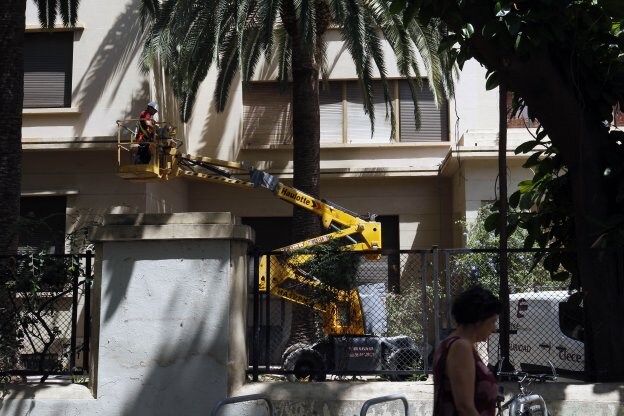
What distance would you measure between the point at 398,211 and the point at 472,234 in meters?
2.72

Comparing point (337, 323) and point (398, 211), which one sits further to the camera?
point (398, 211)

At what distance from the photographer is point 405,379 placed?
8.48 m

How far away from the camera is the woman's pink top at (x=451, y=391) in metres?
4.36

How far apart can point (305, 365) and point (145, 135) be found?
7082 mm

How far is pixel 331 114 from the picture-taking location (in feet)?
66.0

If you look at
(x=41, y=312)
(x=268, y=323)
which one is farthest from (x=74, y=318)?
(x=268, y=323)

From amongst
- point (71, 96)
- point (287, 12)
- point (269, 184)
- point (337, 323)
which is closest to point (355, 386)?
point (337, 323)

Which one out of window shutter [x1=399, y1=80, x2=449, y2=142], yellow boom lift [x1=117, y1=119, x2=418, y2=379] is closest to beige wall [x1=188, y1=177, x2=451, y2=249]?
yellow boom lift [x1=117, y1=119, x2=418, y2=379]

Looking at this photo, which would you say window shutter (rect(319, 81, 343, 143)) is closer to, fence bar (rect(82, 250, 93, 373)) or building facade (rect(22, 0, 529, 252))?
building facade (rect(22, 0, 529, 252))

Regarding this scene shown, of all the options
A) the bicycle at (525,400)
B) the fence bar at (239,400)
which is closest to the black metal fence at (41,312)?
the fence bar at (239,400)

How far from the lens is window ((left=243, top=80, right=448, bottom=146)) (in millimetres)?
19969

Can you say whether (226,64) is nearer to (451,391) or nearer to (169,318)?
(169,318)

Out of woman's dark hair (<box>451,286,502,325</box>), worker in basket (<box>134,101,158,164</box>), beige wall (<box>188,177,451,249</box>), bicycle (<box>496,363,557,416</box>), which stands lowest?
bicycle (<box>496,363,557,416</box>)

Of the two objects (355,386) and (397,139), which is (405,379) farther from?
(397,139)
